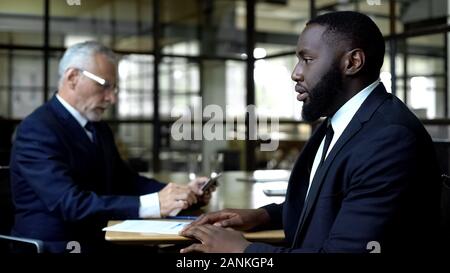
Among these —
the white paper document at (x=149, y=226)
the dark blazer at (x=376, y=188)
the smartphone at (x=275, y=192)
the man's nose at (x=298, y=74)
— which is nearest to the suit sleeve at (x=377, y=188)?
the dark blazer at (x=376, y=188)

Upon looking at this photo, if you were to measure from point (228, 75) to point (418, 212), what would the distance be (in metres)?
7.76

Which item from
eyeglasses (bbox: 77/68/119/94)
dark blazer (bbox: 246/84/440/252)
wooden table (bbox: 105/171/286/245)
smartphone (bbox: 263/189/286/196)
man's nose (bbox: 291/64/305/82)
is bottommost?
wooden table (bbox: 105/171/286/245)

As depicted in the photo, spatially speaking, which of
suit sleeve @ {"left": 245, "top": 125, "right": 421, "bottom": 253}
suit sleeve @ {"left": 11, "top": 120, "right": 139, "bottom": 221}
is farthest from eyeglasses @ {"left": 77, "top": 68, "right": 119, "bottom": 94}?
suit sleeve @ {"left": 245, "top": 125, "right": 421, "bottom": 253}

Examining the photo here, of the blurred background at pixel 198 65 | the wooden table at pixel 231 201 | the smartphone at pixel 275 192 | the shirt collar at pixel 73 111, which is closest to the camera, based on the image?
the wooden table at pixel 231 201

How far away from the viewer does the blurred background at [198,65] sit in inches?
147

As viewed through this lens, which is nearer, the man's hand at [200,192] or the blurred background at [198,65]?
the man's hand at [200,192]

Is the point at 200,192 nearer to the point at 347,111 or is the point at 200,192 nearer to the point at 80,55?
the point at 80,55

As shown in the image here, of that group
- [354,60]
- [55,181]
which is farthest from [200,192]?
[354,60]

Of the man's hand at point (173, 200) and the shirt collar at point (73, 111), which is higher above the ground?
the shirt collar at point (73, 111)

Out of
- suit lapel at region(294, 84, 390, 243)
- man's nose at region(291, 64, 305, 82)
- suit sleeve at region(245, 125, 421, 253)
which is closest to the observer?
suit sleeve at region(245, 125, 421, 253)

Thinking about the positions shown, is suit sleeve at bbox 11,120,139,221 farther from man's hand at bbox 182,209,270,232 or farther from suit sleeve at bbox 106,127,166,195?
suit sleeve at bbox 106,127,166,195

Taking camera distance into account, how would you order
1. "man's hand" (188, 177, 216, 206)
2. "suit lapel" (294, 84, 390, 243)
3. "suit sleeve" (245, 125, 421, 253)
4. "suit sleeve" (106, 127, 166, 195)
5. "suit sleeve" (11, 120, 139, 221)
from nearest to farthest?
"suit sleeve" (245, 125, 421, 253), "suit lapel" (294, 84, 390, 243), "suit sleeve" (11, 120, 139, 221), "man's hand" (188, 177, 216, 206), "suit sleeve" (106, 127, 166, 195)

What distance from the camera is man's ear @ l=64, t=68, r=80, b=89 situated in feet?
6.90

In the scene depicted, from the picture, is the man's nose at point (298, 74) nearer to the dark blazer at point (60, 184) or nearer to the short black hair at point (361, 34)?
the short black hair at point (361, 34)
